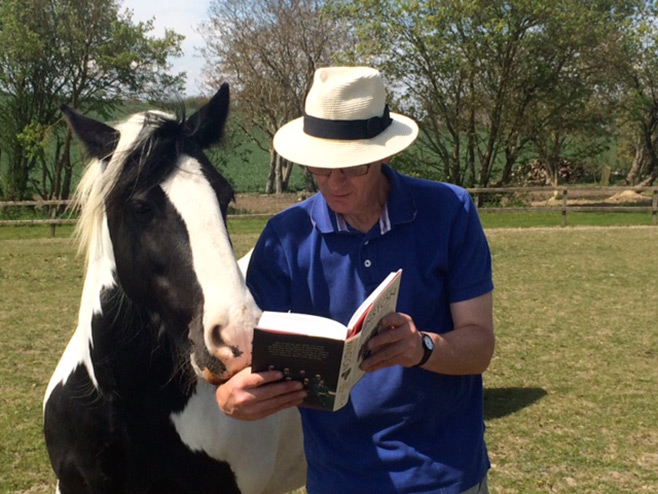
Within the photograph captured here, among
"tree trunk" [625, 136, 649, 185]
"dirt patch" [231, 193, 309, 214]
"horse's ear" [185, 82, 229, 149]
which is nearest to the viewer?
"horse's ear" [185, 82, 229, 149]

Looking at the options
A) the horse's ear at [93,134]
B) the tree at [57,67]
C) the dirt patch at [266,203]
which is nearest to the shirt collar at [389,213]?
the horse's ear at [93,134]

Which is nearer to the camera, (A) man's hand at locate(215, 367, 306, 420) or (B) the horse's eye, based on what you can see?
(A) man's hand at locate(215, 367, 306, 420)

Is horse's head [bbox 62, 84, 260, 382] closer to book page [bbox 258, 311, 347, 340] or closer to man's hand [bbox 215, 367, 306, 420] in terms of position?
man's hand [bbox 215, 367, 306, 420]

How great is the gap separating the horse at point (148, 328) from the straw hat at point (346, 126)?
390mm

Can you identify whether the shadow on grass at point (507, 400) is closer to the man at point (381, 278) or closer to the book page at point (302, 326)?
the man at point (381, 278)

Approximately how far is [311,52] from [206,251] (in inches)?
1017

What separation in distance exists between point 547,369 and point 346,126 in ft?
16.1

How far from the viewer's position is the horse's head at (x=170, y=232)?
188 cm

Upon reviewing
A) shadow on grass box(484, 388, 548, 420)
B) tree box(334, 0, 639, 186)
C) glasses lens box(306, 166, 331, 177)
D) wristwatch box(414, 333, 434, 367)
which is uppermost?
tree box(334, 0, 639, 186)

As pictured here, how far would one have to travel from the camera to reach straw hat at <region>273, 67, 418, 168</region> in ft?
6.25

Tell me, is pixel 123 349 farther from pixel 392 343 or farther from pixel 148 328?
pixel 392 343

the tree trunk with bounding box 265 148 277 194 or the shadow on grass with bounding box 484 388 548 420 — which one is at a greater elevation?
the tree trunk with bounding box 265 148 277 194

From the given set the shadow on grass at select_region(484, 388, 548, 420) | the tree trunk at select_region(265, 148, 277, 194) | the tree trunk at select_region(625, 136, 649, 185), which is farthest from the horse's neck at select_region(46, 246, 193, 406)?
the tree trunk at select_region(625, 136, 649, 185)

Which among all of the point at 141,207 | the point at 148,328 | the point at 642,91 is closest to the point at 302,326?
the point at 141,207
